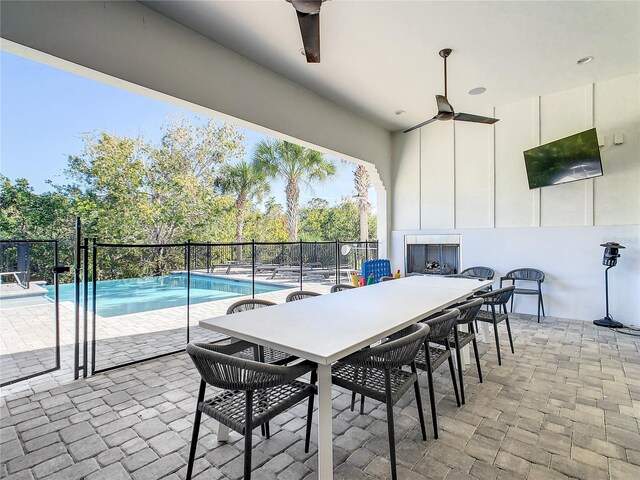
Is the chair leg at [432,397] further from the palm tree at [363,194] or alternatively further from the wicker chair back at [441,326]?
the palm tree at [363,194]

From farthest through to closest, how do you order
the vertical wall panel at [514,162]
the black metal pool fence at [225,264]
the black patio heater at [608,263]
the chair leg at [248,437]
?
the vertical wall panel at [514,162]
the black patio heater at [608,263]
the black metal pool fence at [225,264]
the chair leg at [248,437]

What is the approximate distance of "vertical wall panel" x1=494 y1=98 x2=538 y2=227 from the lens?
5191mm

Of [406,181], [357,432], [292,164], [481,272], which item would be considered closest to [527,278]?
[481,272]

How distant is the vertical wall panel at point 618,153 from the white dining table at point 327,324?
3.37 metres

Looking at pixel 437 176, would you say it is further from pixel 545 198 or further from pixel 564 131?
pixel 564 131

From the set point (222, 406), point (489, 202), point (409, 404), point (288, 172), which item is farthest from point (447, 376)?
point (288, 172)

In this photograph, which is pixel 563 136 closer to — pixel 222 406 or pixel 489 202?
pixel 489 202

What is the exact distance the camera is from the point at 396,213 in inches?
269

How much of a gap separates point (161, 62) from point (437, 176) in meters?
5.05

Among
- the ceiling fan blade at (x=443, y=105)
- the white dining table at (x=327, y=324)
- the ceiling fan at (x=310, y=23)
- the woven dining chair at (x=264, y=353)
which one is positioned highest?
the ceiling fan blade at (x=443, y=105)

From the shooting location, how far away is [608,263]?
4363 millimetres

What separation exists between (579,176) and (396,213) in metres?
3.13

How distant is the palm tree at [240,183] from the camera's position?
1084cm

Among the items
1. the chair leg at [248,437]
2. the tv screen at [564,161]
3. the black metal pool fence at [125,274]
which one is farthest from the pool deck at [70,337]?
the tv screen at [564,161]
